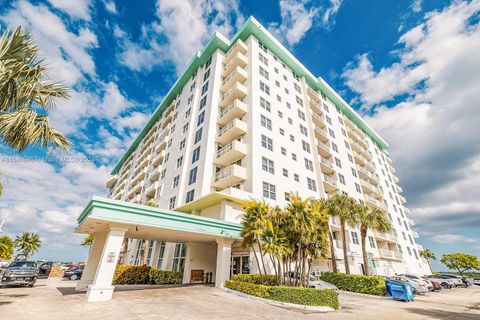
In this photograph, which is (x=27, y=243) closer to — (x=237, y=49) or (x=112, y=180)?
(x=112, y=180)

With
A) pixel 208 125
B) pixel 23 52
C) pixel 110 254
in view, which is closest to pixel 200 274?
pixel 110 254

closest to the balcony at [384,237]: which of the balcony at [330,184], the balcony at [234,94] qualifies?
the balcony at [330,184]

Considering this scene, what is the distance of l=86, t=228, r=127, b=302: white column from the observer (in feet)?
45.0

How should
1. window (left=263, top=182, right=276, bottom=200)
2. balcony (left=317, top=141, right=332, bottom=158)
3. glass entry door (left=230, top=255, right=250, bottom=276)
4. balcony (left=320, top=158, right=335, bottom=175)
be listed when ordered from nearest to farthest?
glass entry door (left=230, top=255, right=250, bottom=276) < window (left=263, top=182, right=276, bottom=200) < balcony (left=320, top=158, right=335, bottom=175) < balcony (left=317, top=141, right=332, bottom=158)

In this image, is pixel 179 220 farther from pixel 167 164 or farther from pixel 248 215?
pixel 167 164

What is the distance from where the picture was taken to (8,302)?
1228 centimetres

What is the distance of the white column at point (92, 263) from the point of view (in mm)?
19172

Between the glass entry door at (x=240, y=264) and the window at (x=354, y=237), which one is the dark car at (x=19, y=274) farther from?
the window at (x=354, y=237)

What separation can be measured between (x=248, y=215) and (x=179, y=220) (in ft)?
17.6

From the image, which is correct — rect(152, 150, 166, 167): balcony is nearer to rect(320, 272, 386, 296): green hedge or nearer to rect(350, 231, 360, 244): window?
rect(320, 272, 386, 296): green hedge

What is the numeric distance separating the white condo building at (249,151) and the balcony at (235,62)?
0.47 feet

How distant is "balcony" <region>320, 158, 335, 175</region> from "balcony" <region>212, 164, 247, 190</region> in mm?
17327

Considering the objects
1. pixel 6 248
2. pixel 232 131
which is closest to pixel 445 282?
pixel 232 131

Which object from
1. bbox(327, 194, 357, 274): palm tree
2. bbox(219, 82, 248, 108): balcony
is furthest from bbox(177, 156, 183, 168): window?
bbox(327, 194, 357, 274): palm tree
